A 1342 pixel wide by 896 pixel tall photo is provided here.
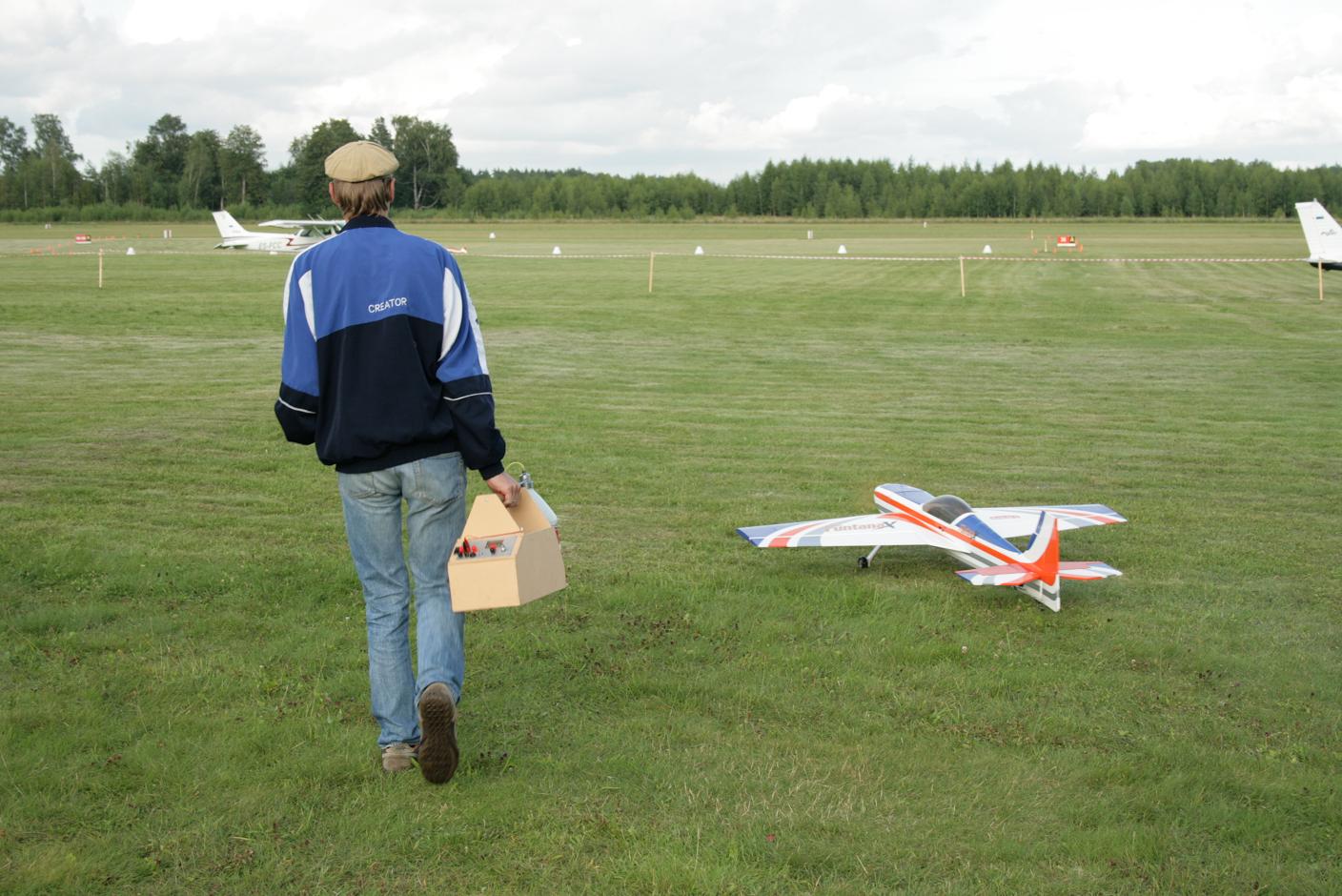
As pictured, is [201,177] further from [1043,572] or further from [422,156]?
[1043,572]

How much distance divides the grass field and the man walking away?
42 centimetres

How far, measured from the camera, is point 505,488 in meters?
4.14

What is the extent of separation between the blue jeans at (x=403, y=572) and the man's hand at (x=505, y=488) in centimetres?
11

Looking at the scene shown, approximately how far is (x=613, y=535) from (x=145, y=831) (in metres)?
4.43

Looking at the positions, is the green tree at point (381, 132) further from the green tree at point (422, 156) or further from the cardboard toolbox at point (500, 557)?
the cardboard toolbox at point (500, 557)

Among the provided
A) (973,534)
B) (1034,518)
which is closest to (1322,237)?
(1034,518)

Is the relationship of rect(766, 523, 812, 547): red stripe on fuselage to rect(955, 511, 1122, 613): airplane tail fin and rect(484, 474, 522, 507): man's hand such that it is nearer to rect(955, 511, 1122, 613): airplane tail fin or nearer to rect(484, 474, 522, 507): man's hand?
rect(955, 511, 1122, 613): airplane tail fin

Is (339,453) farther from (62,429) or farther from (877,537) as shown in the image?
(62,429)

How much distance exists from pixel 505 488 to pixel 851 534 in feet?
11.4

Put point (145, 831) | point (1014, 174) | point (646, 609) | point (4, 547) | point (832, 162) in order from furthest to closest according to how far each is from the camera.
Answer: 1. point (832, 162)
2. point (1014, 174)
3. point (4, 547)
4. point (646, 609)
5. point (145, 831)

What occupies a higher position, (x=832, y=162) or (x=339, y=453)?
(x=832, y=162)

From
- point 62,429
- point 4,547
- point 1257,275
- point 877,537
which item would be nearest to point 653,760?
point 877,537

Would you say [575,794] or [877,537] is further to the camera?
[877,537]

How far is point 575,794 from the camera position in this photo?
3959 mm
